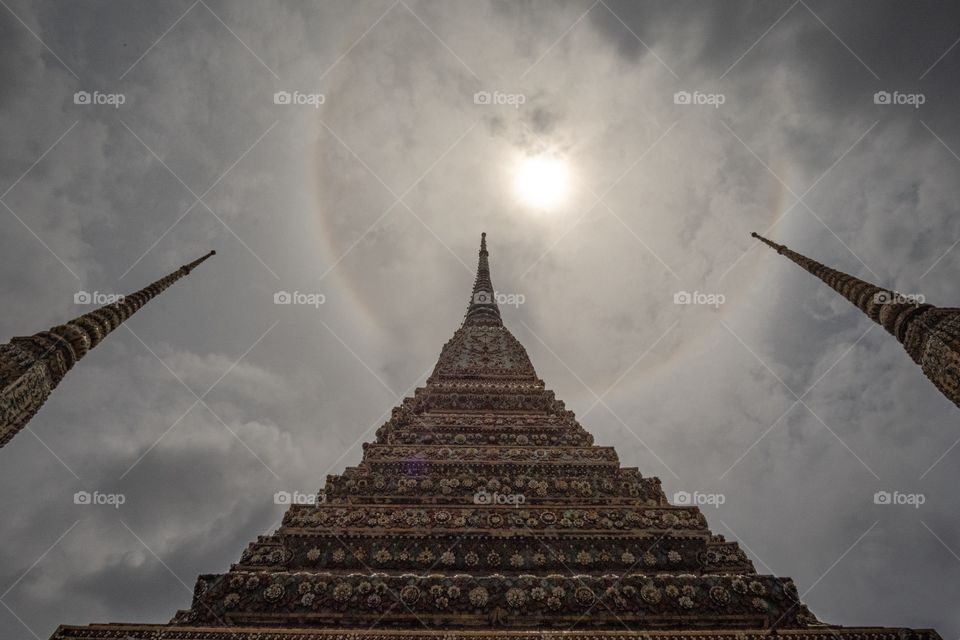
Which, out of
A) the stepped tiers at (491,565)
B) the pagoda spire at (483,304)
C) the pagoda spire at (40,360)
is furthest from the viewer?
the pagoda spire at (483,304)

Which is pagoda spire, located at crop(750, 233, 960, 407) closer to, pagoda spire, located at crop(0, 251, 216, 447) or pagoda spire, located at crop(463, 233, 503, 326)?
pagoda spire, located at crop(0, 251, 216, 447)

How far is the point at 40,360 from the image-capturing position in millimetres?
7109

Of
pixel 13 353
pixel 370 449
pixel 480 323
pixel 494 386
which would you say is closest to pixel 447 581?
pixel 370 449

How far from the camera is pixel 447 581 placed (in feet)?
24.7

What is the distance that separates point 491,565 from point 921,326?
8.07 m

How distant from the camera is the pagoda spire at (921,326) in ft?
23.4

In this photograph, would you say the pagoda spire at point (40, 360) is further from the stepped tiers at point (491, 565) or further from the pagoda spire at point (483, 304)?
the pagoda spire at point (483, 304)

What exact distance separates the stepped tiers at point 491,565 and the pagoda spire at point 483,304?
17432mm

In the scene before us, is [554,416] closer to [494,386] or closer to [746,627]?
[494,386]

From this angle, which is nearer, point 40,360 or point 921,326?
point 40,360

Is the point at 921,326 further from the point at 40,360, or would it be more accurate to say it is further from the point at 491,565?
the point at 40,360

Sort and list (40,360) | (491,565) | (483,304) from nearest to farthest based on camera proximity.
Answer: (40,360)
(491,565)
(483,304)

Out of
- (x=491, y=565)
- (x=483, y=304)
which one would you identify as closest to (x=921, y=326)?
(x=491, y=565)

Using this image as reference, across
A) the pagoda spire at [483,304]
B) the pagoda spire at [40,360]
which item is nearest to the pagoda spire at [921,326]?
the pagoda spire at [40,360]
